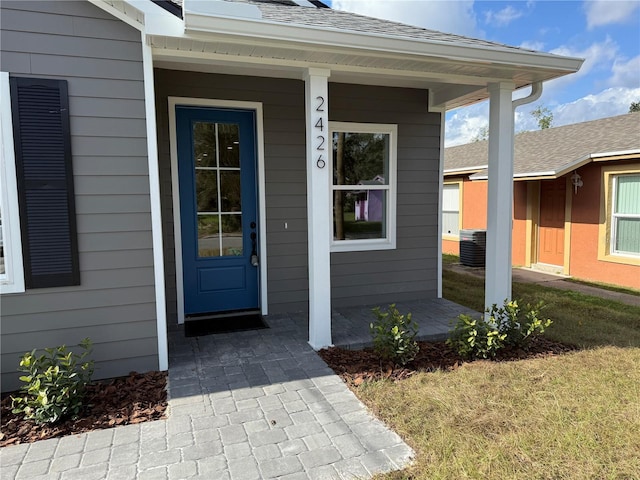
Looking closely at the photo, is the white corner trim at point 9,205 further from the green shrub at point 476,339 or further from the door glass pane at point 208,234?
the green shrub at point 476,339

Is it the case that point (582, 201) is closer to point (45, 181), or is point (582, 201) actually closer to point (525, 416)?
point (525, 416)

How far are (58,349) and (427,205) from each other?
436cm

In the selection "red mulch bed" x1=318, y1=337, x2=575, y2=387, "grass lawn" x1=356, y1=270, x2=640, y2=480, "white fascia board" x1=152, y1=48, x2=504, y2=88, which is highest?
"white fascia board" x1=152, y1=48, x2=504, y2=88

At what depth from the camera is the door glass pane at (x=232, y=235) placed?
4.75 m

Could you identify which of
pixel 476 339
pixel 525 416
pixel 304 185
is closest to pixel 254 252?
pixel 304 185

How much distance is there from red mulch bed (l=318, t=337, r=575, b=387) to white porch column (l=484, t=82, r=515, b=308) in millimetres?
617

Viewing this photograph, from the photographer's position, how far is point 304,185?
4945mm

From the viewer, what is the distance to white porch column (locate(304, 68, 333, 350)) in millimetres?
3613

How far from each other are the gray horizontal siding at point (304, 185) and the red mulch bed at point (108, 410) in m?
1.49

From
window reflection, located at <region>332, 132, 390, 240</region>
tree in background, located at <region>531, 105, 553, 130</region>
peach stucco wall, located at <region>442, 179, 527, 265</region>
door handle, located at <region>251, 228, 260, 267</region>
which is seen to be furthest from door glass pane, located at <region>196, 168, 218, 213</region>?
tree in background, located at <region>531, 105, 553, 130</region>

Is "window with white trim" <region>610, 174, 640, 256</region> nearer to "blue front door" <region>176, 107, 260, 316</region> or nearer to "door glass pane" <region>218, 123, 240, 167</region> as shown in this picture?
"blue front door" <region>176, 107, 260, 316</region>

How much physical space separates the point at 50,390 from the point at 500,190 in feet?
13.2

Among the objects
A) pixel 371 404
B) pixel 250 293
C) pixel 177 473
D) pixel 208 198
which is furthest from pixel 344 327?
pixel 177 473

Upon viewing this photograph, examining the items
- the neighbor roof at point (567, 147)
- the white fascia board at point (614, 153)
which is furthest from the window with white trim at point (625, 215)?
the neighbor roof at point (567, 147)
